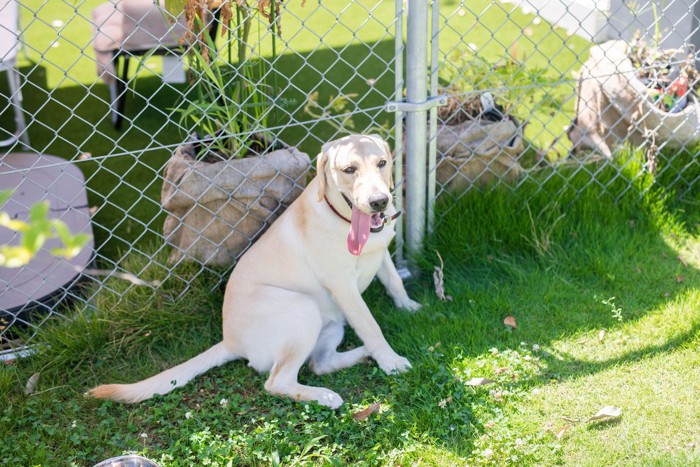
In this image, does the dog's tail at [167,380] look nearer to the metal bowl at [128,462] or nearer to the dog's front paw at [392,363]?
the metal bowl at [128,462]

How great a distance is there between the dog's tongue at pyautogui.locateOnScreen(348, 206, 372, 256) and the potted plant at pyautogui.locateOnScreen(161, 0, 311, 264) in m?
0.64

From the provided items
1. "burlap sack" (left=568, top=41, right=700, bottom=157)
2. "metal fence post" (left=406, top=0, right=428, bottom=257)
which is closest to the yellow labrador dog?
"metal fence post" (left=406, top=0, right=428, bottom=257)

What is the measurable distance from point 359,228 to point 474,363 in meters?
0.73

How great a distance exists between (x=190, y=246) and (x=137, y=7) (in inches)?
94.2

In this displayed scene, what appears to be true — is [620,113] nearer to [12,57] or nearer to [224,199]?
[224,199]

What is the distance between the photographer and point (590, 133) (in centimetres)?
422

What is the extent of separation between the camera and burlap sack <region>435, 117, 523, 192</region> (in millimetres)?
3619

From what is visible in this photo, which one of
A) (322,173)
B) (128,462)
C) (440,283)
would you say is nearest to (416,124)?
(322,173)

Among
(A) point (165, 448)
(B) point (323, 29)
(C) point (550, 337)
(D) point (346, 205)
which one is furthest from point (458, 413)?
(B) point (323, 29)

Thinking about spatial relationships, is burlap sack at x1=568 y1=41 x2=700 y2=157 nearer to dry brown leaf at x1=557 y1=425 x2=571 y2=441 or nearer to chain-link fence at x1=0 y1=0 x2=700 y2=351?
chain-link fence at x1=0 y1=0 x2=700 y2=351

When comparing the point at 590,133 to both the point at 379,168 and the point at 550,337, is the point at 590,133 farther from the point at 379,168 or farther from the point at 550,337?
the point at 379,168

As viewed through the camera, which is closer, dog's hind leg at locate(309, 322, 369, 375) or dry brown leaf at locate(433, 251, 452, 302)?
dog's hind leg at locate(309, 322, 369, 375)

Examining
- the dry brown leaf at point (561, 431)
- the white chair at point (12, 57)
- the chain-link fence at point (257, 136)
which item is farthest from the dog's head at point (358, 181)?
the white chair at point (12, 57)

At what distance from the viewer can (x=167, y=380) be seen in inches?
114
